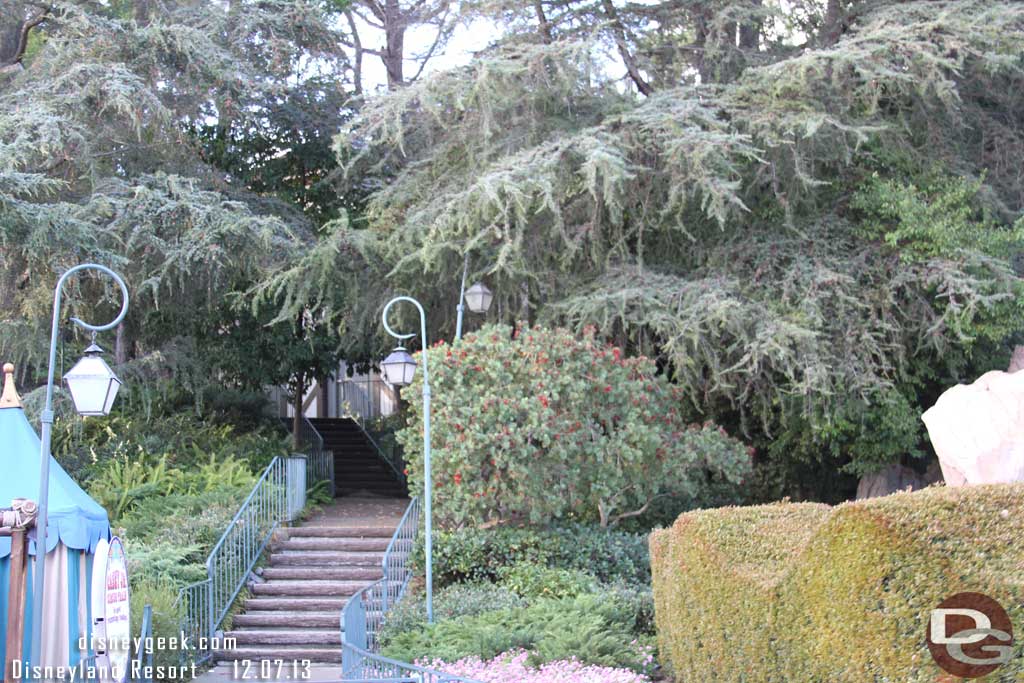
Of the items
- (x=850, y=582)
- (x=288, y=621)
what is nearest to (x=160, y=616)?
(x=288, y=621)

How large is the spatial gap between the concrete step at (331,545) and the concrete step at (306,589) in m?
1.20

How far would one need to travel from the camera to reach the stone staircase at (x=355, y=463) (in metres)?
22.5

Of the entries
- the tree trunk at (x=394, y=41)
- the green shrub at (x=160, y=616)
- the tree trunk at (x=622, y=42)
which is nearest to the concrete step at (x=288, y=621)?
the green shrub at (x=160, y=616)

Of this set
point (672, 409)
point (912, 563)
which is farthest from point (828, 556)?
point (672, 409)

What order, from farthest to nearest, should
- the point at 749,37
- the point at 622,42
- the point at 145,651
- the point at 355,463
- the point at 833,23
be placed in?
the point at 355,463 < the point at 749,37 < the point at 833,23 < the point at 622,42 < the point at 145,651

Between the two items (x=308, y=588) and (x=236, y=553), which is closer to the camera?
(x=236, y=553)

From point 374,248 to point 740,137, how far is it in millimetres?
5956

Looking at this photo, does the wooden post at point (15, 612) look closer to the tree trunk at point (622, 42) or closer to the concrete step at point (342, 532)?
the concrete step at point (342, 532)

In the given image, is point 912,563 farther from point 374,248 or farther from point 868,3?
point 868,3

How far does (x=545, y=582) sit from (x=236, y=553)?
4.18 m

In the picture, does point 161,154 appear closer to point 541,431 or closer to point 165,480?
point 165,480

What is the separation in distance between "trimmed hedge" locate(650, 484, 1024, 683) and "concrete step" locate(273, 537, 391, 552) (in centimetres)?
696

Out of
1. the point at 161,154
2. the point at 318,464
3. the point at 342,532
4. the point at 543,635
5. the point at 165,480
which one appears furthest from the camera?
the point at 318,464

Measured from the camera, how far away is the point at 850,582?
24.9 ft
